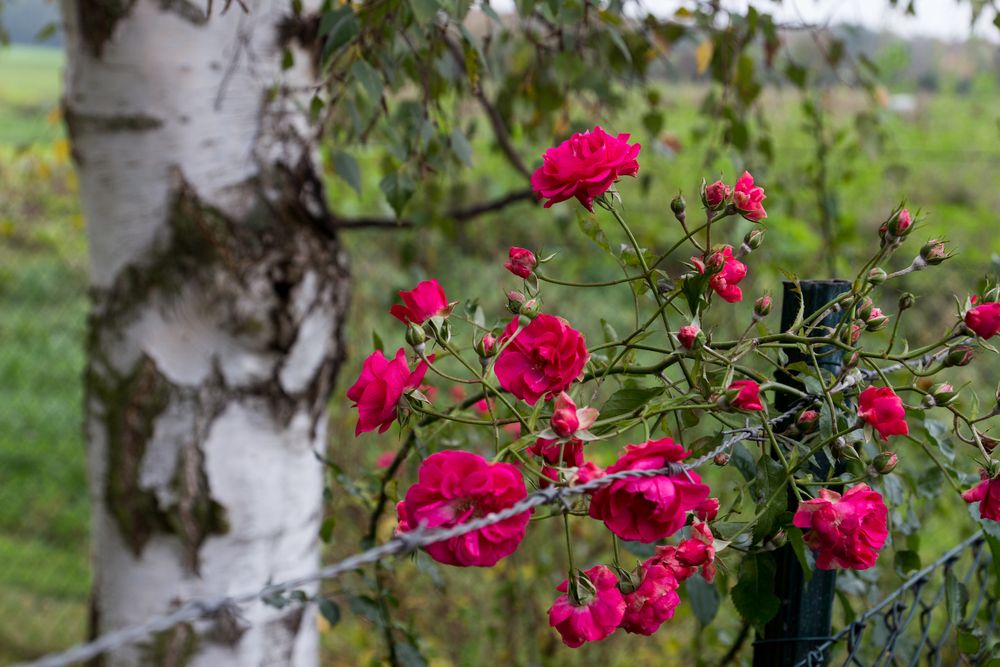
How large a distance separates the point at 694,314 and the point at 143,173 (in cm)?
91

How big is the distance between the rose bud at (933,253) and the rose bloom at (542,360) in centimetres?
32

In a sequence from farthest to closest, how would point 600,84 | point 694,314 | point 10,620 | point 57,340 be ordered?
point 57,340
point 10,620
point 600,84
point 694,314

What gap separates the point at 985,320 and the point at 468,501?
16.3 inches

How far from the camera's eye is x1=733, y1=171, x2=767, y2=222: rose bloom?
0.72 m

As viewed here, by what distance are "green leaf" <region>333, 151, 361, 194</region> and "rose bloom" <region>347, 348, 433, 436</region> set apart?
62 cm

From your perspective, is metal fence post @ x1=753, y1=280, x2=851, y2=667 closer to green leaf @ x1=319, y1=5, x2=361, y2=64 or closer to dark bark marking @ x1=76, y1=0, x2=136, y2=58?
green leaf @ x1=319, y1=5, x2=361, y2=64

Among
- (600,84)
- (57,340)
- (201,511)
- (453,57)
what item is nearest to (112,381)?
(201,511)

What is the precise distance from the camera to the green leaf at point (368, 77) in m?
1.02

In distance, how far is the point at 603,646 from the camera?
2260 mm

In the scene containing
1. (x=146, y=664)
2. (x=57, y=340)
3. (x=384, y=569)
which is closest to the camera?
(x=384, y=569)

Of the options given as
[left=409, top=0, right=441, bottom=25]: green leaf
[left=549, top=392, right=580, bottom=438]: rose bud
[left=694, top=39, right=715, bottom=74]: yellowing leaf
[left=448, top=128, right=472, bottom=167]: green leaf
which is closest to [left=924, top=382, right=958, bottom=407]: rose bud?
[left=549, top=392, right=580, bottom=438]: rose bud

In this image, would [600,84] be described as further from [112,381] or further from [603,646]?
[603,646]

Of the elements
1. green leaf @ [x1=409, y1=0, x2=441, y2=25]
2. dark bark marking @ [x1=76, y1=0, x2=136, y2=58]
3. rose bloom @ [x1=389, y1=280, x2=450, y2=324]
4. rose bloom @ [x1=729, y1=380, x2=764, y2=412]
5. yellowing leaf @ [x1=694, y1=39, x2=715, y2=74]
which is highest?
yellowing leaf @ [x1=694, y1=39, x2=715, y2=74]

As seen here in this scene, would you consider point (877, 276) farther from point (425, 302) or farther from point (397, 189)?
point (397, 189)
